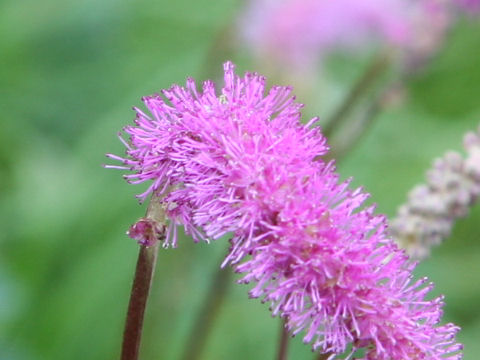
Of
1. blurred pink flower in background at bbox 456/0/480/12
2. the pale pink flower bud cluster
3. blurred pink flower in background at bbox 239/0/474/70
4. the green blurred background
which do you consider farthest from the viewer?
blurred pink flower in background at bbox 239/0/474/70

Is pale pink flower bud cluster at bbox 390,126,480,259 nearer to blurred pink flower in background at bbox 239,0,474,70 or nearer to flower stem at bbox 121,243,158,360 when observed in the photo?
flower stem at bbox 121,243,158,360

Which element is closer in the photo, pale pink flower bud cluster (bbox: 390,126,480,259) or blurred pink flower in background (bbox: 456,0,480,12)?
pale pink flower bud cluster (bbox: 390,126,480,259)

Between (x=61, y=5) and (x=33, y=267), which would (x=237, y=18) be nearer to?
(x=33, y=267)

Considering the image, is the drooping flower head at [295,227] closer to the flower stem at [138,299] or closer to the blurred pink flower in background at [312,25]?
the flower stem at [138,299]

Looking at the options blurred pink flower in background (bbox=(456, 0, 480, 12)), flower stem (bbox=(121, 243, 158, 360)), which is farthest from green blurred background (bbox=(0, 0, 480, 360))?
flower stem (bbox=(121, 243, 158, 360))

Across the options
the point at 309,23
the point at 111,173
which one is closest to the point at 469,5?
the point at 309,23

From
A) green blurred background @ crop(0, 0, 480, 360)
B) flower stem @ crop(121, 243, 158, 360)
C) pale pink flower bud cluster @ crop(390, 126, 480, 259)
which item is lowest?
flower stem @ crop(121, 243, 158, 360)

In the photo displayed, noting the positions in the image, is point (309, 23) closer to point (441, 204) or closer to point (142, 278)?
point (441, 204)
